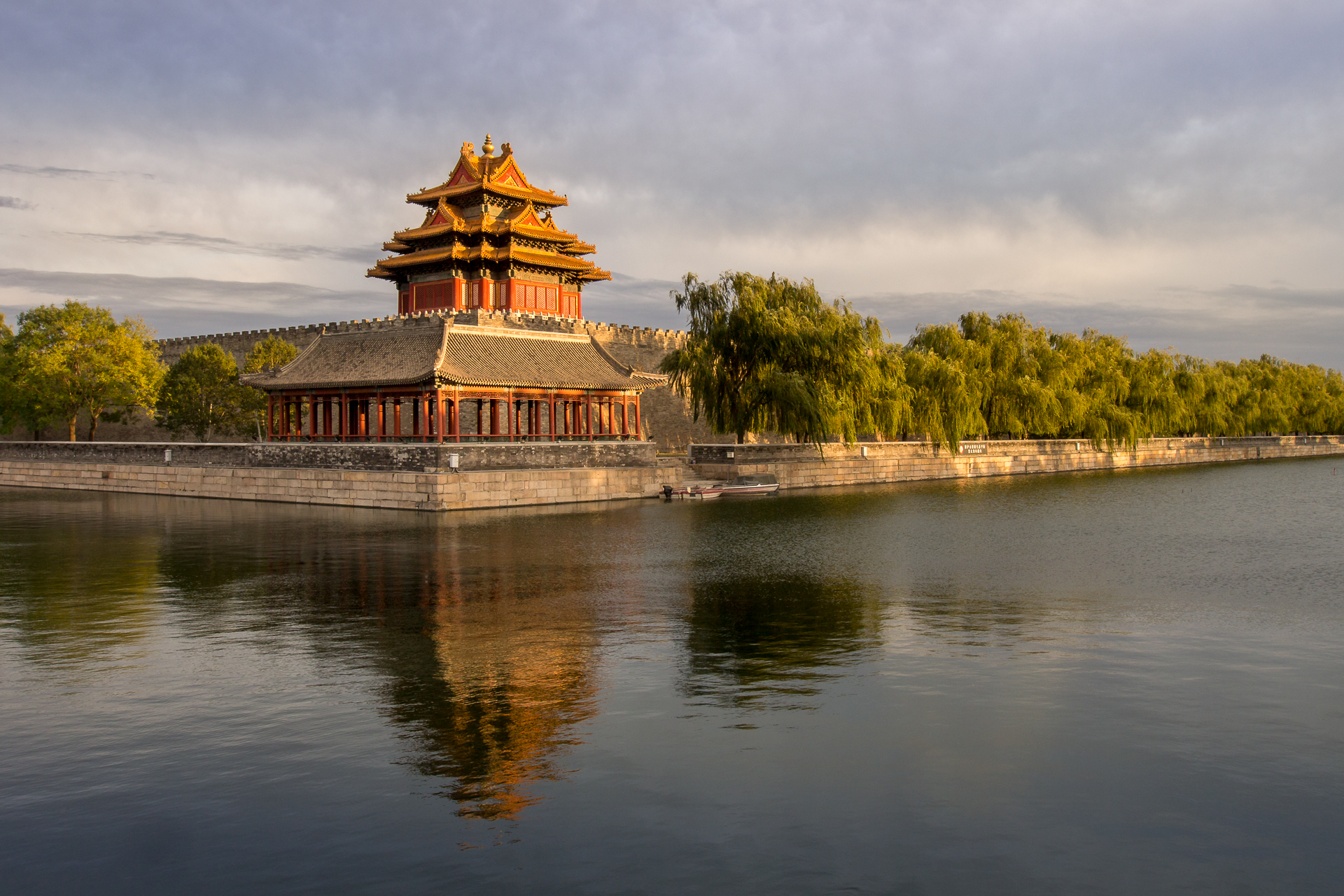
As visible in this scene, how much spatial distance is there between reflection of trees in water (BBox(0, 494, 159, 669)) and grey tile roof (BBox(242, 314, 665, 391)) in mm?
10165

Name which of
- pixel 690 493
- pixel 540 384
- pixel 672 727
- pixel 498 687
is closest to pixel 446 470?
pixel 540 384

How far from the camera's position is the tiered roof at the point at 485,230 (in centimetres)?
4431

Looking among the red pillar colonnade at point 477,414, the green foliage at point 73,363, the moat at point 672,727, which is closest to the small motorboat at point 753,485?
the red pillar colonnade at point 477,414

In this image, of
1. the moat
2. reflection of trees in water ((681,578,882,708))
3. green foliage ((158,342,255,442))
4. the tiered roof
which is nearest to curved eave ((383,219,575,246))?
the tiered roof

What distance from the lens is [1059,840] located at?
19.9 feet

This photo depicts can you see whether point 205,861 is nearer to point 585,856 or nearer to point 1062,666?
point 585,856

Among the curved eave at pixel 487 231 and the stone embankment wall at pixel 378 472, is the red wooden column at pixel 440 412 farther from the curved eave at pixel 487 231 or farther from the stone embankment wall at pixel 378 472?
the curved eave at pixel 487 231

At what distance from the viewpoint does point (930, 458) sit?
41.9 meters

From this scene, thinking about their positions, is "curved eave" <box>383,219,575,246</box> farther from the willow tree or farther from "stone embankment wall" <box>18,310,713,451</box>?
the willow tree

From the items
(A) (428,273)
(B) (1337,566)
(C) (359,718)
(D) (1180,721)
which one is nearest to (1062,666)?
(D) (1180,721)

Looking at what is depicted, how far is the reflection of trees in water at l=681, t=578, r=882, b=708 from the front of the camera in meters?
9.29

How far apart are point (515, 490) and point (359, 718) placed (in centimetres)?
2017

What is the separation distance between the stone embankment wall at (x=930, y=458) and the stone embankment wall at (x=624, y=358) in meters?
10.7

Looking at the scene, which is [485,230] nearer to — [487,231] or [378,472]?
[487,231]
